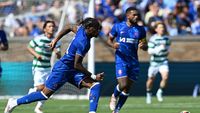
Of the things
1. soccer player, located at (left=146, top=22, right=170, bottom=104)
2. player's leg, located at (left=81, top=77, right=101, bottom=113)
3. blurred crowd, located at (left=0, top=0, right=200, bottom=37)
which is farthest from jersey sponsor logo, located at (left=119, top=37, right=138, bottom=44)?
blurred crowd, located at (left=0, top=0, right=200, bottom=37)

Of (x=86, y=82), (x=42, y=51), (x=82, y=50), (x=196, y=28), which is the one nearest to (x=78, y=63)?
(x=82, y=50)

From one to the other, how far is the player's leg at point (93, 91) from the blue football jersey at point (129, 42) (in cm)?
311

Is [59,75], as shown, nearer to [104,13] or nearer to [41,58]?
[41,58]

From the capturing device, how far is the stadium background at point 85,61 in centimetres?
2481

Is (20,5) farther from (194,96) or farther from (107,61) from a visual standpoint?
(194,96)

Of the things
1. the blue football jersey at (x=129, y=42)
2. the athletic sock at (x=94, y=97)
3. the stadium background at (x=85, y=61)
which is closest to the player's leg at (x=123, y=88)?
the blue football jersey at (x=129, y=42)

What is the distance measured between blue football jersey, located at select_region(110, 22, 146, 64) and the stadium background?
6.76 meters

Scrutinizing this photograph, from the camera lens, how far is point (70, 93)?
938 inches

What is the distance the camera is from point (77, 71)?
47.0 feet

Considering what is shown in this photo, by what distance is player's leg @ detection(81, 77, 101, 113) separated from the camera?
14.0m

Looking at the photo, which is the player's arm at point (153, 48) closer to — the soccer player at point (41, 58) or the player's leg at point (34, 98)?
the soccer player at point (41, 58)

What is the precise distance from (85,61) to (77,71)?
10126 mm

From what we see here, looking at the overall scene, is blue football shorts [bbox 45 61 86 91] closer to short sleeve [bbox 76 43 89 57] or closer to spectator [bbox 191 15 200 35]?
short sleeve [bbox 76 43 89 57]

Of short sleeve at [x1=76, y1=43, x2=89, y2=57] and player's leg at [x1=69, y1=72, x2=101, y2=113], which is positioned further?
player's leg at [x1=69, y1=72, x2=101, y2=113]
